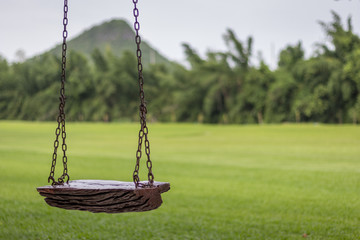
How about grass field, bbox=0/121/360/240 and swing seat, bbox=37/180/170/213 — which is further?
grass field, bbox=0/121/360/240

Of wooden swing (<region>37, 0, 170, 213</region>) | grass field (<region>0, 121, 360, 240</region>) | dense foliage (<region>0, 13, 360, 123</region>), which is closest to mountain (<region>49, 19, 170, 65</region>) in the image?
dense foliage (<region>0, 13, 360, 123</region>)

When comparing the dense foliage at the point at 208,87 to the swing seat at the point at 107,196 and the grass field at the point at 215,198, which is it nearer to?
the grass field at the point at 215,198

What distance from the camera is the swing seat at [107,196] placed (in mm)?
2576

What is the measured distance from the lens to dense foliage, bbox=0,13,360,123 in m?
26.2

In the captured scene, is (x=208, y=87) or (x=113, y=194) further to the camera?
(x=208, y=87)

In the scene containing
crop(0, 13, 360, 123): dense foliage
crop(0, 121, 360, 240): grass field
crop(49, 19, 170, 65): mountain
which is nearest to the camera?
crop(0, 121, 360, 240): grass field

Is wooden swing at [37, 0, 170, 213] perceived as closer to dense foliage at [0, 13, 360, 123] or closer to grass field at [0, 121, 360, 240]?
grass field at [0, 121, 360, 240]

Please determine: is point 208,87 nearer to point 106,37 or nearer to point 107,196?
point 107,196

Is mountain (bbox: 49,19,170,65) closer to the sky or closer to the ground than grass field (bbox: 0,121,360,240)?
closer to the sky

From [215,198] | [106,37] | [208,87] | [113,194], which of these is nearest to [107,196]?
[113,194]

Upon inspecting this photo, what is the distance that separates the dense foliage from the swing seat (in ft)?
78.1

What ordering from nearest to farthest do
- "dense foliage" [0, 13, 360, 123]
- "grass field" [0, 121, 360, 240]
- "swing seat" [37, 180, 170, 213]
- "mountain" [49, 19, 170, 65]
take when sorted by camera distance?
"swing seat" [37, 180, 170, 213], "grass field" [0, 121, 360, 240], "dense foliage" [0, 13, 360, 123], "mountain" [49, 19, 170, 65]

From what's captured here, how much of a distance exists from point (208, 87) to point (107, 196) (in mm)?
29596

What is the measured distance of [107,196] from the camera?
8.71 feet
